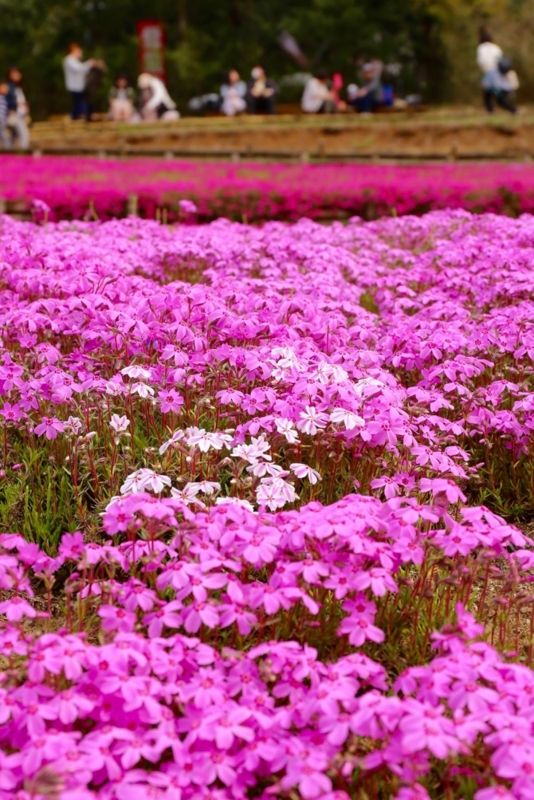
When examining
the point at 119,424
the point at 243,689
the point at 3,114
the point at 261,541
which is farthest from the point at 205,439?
the point at 3,114

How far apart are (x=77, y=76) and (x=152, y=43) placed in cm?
1237

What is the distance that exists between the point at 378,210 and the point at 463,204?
1.17 m

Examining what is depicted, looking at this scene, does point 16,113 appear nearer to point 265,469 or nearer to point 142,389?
point 142,389

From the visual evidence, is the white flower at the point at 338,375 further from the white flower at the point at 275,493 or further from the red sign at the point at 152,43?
the red sign at the point at 152,43

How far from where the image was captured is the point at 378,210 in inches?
481

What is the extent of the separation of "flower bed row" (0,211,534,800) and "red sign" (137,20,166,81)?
33.4 meters

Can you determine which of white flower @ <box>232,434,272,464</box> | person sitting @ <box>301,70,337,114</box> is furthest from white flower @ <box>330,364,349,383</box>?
person sitting @ <box>301,70,337,114</box>

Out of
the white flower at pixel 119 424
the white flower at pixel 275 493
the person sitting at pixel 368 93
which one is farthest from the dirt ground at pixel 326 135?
the white flower at pixel 275 493

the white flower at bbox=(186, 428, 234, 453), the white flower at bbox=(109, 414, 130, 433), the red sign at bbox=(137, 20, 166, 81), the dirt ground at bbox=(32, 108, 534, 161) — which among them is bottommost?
the white flower at bbox=(186, 428, 234, 453)

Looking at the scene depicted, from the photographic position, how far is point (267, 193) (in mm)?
11922

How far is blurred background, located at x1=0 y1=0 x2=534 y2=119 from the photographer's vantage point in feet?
116

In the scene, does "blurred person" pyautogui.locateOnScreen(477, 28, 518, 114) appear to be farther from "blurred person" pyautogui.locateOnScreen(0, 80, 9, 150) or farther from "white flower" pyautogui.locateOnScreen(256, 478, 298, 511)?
"white flower" pyautogui.locateOnScreen(256, 478, 298, 511)

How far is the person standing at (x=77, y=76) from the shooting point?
24.8 m

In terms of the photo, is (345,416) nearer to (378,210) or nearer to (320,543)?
(320,543)
